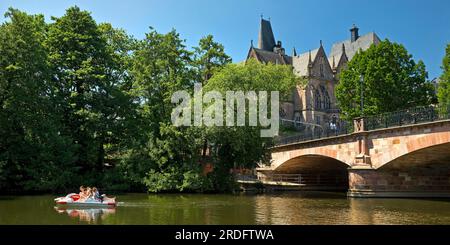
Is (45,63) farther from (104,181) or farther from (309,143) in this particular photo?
(309,143)

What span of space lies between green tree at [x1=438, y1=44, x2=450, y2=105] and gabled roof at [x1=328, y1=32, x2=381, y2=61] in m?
40.9

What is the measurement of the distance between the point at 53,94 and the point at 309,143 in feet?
67.3

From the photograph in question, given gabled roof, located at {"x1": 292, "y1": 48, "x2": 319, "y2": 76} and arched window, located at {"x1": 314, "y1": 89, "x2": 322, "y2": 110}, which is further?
gabled roof, located at {"x1": 292, "y1": 48, "x2": 319, "y2": 76}

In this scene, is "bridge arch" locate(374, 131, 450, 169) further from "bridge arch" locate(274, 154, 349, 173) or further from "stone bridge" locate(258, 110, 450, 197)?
"bridge arch" locate(274, 154, 349, 173)

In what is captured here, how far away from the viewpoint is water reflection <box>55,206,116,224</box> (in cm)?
1908

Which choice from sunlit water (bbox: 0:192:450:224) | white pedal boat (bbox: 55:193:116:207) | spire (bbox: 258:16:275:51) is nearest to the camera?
sunlit water (bbox: 0:192:450:224)

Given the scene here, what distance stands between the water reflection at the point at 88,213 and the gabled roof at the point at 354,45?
6695 centimetres

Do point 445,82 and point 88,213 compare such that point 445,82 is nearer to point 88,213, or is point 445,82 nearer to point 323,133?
point 323,133

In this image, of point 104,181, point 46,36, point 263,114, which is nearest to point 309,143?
point 263,114

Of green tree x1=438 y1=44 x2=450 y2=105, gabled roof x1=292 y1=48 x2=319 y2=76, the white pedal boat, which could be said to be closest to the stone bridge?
green tree x1=438 y1=44 x2=450 y2=105

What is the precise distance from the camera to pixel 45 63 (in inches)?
1276

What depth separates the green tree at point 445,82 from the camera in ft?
122

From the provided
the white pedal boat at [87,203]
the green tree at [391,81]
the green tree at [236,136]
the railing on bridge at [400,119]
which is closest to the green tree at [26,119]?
the white pedal boat at [87,203]
